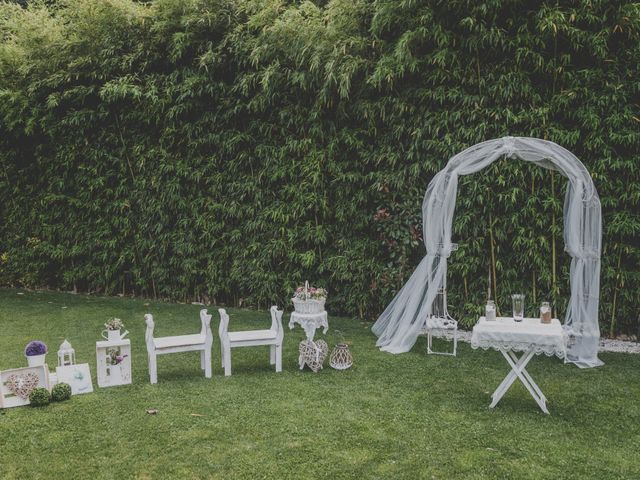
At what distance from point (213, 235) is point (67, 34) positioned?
3859mm

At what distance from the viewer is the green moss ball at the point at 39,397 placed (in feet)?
13.5

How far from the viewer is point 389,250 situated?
686 cm

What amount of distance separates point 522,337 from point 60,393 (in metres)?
3.50

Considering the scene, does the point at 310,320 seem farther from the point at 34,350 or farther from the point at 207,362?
the point at 34,350

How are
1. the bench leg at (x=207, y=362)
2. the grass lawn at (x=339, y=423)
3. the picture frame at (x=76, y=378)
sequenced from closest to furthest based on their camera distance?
the grass lawn at (x=339, y=423), the picture frame at (x=76, y=378), the bench leg at (x=207, y=362)

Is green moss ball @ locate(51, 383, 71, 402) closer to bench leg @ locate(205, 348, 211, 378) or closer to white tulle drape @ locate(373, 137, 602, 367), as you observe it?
bench leg @ locate(205, 348, 211, 378)

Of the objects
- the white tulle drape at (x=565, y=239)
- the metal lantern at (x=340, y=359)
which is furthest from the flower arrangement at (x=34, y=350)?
the white tulle drape at (x=565, y=239)

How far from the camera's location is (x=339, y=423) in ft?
12.6

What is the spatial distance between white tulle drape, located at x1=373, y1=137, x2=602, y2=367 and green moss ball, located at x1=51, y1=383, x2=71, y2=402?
303 centimetres

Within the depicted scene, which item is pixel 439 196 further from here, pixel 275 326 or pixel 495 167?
pixel 275 326

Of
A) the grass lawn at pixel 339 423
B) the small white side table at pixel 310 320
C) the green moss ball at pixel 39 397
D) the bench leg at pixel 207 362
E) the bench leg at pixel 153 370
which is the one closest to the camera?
the grass lawn at pixel 339 423

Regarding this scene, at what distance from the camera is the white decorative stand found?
4.59 meters

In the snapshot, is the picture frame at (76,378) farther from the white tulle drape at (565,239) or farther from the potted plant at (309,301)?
the white tulle drape at (565,239)

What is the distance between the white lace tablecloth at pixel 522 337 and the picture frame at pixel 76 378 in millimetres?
3074
